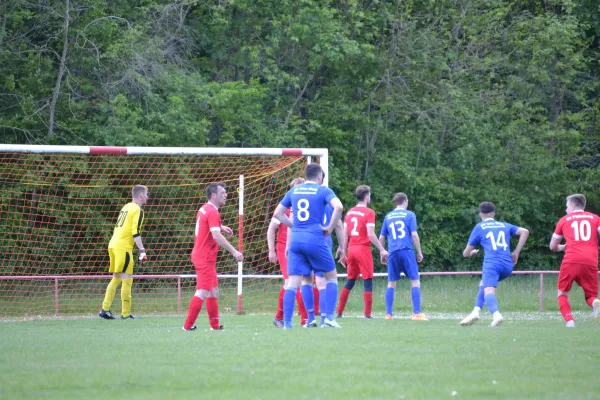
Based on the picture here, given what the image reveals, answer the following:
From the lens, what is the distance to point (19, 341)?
10.3 meters

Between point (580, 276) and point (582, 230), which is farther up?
point (582, 230)

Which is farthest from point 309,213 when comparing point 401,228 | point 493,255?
point 401,228

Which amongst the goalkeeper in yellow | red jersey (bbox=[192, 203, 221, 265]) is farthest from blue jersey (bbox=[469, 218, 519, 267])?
the goalkeeper in yellow

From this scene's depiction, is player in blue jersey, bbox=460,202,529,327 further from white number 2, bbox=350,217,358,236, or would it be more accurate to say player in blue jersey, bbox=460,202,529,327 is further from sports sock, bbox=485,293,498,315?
white number 2, bbox=350,217,358,236

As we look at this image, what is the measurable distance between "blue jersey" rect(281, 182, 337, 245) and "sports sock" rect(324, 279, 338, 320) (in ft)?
2.46

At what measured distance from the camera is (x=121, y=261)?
50.4ft

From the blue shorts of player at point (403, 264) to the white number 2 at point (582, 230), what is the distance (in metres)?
2.65

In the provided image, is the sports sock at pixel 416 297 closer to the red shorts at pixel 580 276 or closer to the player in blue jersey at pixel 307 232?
the red shorts at pixel 580 276

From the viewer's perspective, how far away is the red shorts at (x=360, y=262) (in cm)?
1491

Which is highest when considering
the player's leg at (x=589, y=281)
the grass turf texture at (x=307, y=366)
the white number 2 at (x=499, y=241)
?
the white number 2 at (x=499, y=241)

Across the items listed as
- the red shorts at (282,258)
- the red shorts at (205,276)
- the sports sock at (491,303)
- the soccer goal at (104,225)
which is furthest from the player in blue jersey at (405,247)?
the soccer goal at (104,225)

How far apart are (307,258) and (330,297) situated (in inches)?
30.2

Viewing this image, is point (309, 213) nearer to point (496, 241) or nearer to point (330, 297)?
point (330, 297)

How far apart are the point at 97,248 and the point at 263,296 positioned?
4124 mm
